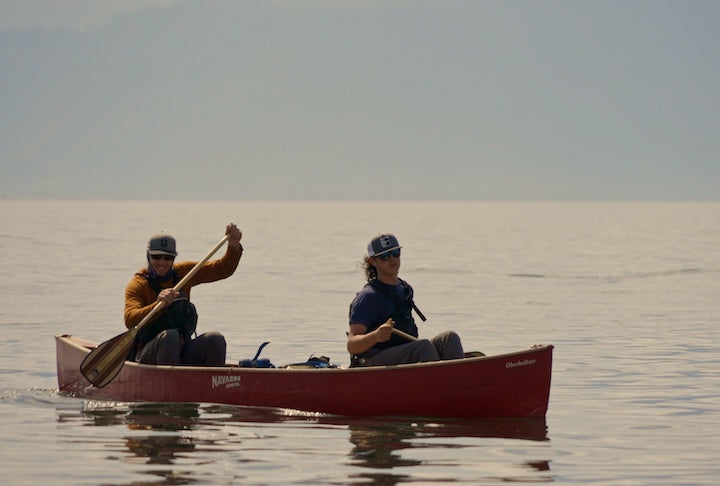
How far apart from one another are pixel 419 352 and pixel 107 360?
12.1 ft

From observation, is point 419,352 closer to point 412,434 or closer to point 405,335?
point 405,335

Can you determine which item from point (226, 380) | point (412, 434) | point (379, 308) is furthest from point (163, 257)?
point (412, 434)

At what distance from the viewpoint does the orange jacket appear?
50.7ft

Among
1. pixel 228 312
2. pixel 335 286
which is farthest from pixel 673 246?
pixel 228 312

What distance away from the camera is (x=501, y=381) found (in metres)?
14.2

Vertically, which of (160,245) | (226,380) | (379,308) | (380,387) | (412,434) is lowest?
(412,434)

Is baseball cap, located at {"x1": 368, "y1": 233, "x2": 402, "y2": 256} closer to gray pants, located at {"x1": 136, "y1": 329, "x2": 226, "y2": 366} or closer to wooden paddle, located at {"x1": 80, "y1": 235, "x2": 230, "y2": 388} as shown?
wooden paddle, located at {"x1": 80, "y1": 235, "x2": 230, "y2": 388}

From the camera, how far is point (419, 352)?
1437cm

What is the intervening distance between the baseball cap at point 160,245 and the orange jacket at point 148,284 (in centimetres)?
28

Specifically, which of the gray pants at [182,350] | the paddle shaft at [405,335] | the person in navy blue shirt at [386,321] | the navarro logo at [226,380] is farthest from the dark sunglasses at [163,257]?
the paddle shaft at [405,335]

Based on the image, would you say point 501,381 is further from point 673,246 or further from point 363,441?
point 673,246

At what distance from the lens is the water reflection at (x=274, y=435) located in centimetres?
1230

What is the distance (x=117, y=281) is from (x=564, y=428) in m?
28.7

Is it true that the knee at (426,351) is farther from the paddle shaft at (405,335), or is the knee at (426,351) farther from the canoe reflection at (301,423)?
the canoe reflection at (301,423)
